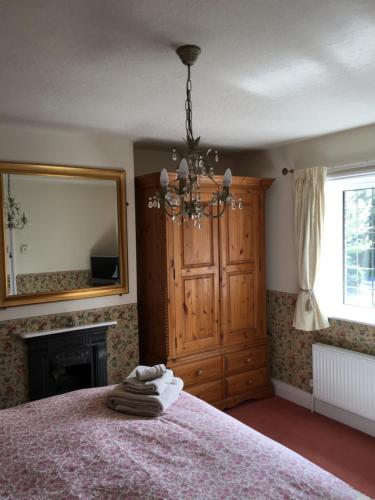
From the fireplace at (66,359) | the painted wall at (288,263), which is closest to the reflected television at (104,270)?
the fireplace at (66,359)

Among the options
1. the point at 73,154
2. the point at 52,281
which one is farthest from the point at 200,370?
the point at 73,154

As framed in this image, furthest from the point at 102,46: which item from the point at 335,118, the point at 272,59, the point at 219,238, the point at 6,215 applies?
the point at 219,238

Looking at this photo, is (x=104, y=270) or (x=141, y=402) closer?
(x=141, y=402)

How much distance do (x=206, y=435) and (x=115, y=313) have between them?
1.85m

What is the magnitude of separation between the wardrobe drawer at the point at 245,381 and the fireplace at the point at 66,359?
1.22 meters

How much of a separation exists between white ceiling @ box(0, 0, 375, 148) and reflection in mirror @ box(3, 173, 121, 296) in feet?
1.83

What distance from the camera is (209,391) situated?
3.73m

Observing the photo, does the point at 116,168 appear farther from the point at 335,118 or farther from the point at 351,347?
the point at 351,347

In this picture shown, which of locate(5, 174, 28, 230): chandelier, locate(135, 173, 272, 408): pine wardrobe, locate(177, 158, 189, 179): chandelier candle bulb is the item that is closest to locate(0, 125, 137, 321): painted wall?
locate(135, 173, 272, 408): pine wardrobe

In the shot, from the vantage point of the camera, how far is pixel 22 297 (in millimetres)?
3084

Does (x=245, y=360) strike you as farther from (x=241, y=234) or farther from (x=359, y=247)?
(x=359, y=247)

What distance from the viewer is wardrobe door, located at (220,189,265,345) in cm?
384

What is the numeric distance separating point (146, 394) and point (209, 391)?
1.71 metres

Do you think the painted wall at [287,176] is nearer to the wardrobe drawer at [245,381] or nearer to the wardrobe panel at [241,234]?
the wardrobe panel at [241,234]
